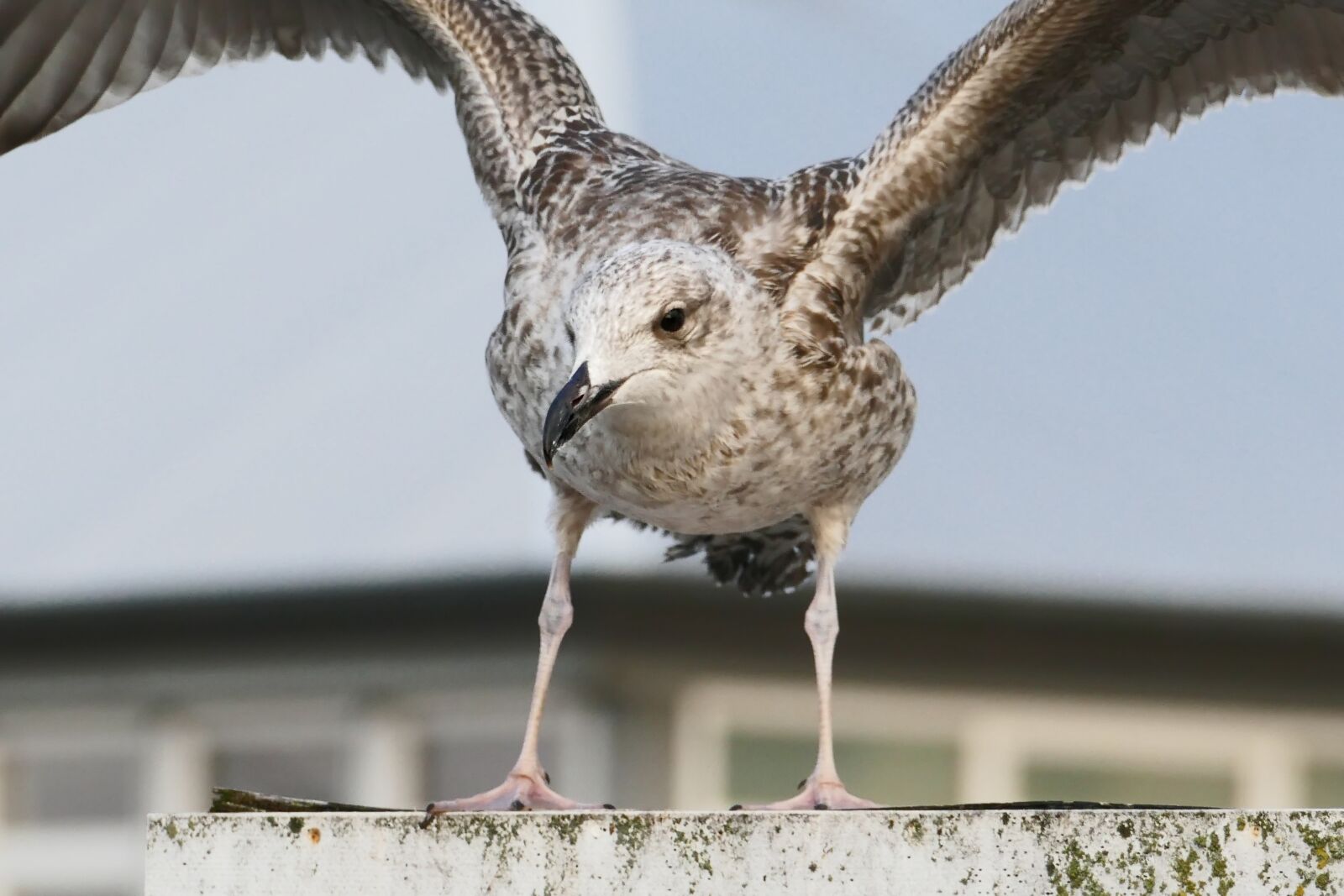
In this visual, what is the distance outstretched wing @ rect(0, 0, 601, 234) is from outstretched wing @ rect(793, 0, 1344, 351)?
83cm

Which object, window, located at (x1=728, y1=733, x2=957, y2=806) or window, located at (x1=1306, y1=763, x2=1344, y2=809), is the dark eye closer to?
window, located at (x1=728, y1=733, x2=957, y2=806)

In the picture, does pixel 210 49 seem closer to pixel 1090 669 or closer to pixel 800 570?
pixel 800 570

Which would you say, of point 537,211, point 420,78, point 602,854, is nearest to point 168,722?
point 420,78

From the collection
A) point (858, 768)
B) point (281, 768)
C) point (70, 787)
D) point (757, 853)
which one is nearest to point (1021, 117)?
point (757, 853)

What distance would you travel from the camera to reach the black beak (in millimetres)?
3863

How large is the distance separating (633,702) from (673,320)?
993 cm

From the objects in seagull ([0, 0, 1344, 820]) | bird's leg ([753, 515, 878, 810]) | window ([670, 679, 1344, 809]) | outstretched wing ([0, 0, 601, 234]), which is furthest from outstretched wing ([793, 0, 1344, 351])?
window ([670, 679, 1344, 809])

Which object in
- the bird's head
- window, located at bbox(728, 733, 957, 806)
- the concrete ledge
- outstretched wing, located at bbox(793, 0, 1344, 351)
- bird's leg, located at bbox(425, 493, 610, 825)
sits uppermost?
window, located at bbox(728, 733, 957, 806)

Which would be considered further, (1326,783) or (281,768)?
(1326,783)

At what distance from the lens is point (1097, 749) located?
15.4 meters

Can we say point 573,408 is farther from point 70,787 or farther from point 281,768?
point 70,787

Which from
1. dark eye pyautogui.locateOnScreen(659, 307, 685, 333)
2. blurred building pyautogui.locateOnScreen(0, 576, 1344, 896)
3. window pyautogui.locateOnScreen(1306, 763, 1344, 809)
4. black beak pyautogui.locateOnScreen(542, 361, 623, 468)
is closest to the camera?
black beak pyautogui.locateOnScreen(542, 361, 623, 468)

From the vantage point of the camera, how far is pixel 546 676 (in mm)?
4664

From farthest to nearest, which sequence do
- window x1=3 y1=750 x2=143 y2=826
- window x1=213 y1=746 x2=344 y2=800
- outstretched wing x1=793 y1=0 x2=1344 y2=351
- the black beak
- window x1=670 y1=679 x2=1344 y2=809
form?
window x1=3 y1=750 x2=143 y2=826 < window x1=213 y1=746 x2=344 y2=800 < window x1=670 y1=679 x2=1344 y2=809 < outstretched wing x1=793 y1=0 x2=1344 y2=351 < the black beak
